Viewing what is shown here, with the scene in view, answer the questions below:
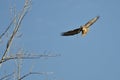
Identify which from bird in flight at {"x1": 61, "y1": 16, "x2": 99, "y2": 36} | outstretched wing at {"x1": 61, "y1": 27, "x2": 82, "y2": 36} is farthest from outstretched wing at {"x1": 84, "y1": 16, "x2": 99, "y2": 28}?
outstretched wing at {"x1": 61, "y1": 27, "x2": 82, "y2": 36}

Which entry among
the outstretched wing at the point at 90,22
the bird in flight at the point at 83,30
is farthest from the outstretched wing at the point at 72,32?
the outstretched wing at the point at 90,22

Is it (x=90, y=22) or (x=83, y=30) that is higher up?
(x=90, y=22)

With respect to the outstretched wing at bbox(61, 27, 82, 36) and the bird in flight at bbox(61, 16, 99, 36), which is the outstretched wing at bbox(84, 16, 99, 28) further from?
the outstretched wing at bbox(61, 27, 82, 36)

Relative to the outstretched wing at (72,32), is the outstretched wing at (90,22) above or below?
above

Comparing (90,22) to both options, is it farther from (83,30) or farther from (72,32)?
(72,32)

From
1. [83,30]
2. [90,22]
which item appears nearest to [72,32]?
[83,30]

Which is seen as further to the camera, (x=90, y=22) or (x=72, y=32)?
(x=72, y=32)

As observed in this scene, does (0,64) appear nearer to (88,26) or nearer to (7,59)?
(7,59)

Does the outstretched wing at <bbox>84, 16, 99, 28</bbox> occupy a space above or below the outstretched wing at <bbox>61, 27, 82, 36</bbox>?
above

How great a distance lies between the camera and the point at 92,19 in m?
9.21

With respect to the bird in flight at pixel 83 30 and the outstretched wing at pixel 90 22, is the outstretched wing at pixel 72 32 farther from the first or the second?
the outstretched wing at pixel 90 22

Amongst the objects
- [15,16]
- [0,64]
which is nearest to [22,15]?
[15,16]

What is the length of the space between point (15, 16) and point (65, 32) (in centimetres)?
204

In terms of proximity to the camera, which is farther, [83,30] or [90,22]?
[83,30]
